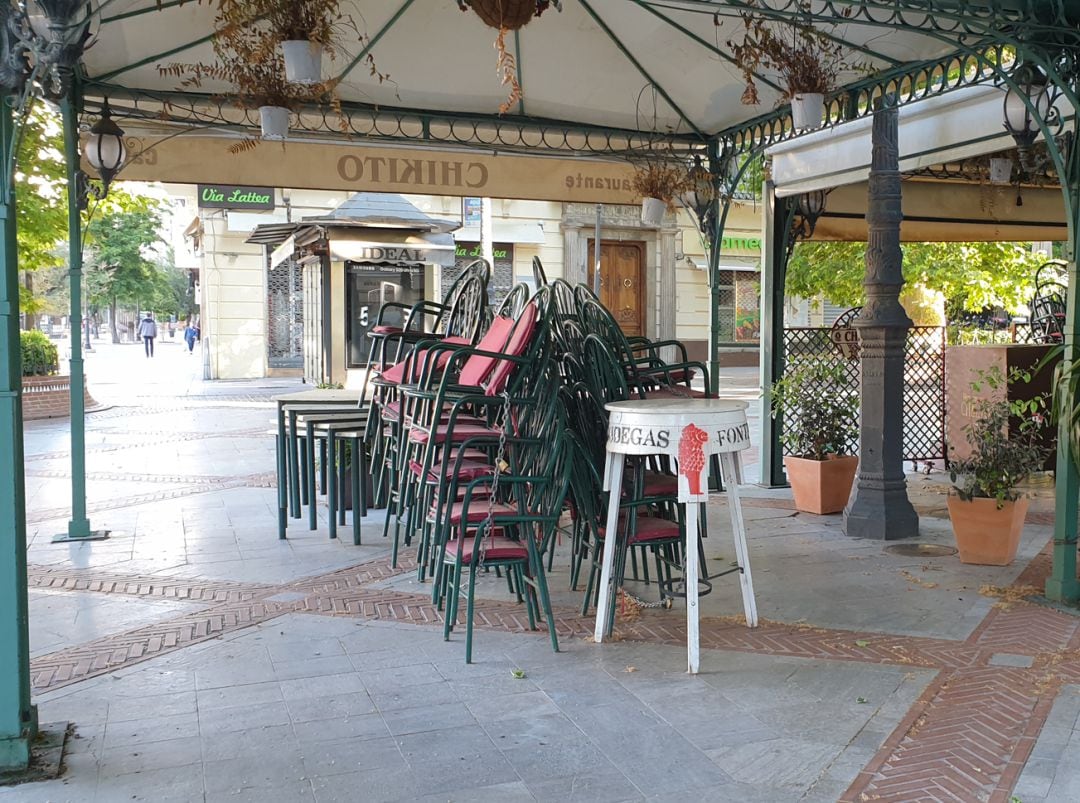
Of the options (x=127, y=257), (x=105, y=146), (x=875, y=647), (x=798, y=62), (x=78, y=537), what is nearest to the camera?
(x=875, y=647)

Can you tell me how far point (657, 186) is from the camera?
8.08 m

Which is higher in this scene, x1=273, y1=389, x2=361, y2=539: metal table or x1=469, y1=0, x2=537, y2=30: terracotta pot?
x1=469, y1=0, x2=537, y2=30: terracotta pot

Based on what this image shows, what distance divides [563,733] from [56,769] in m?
1.74

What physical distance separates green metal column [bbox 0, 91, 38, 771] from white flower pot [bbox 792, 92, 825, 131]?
4.57m

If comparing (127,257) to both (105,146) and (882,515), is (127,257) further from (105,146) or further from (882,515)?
(882,515)

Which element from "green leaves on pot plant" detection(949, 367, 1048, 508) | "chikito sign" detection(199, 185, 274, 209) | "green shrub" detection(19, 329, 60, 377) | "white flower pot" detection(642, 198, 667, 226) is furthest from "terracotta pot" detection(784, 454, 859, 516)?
"chikito sign" detection(199, 185, 274, 209)

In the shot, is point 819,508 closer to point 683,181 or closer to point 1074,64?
point 683,181

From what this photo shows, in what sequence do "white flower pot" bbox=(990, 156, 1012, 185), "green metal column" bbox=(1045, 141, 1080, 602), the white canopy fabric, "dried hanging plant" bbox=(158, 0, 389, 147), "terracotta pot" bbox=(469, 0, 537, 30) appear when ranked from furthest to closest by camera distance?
"white flower pot" bbox=(990, 156, 1012, 185) → the white canopy fabric → "green metal column" bbox=(1045, 141, 1080, 602) → "dried hanging plant" bbox=(158, 0, 389, 147) → "terracotta pot" bbox=(469, 0, 537, 30)

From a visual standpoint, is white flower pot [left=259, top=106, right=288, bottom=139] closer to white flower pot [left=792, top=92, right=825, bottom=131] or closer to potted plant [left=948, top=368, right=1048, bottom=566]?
white flower pot [left=792, top=92, right=825, bottom=131]

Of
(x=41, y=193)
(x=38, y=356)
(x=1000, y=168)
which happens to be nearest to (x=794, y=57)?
(x=1000, y=168)

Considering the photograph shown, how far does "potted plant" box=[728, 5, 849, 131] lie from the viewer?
5930 mm

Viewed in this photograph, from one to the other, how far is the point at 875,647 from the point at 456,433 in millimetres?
2258

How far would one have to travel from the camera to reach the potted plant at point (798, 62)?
5930 millimetres

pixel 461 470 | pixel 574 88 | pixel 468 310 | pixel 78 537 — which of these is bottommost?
pixel 78 537
